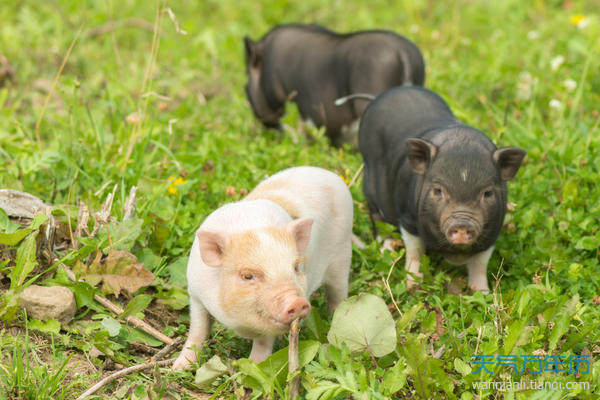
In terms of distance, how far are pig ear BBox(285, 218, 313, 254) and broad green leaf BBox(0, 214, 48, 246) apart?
1.25 metres

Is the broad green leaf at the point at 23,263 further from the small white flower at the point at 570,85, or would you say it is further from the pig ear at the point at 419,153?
the small white flower at the point at 570,85

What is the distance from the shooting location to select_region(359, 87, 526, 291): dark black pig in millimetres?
3699

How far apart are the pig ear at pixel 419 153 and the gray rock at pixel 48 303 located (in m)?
1.92

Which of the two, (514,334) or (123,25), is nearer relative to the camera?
(514,334)

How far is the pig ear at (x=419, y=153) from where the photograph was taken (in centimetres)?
383

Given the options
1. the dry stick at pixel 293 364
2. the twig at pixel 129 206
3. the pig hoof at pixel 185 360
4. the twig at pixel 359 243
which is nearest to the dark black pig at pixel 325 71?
the twig at pixel 359 243

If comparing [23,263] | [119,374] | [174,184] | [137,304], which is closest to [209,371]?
[119,374]

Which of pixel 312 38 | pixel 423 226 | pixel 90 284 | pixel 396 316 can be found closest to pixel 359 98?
pixel 312 38

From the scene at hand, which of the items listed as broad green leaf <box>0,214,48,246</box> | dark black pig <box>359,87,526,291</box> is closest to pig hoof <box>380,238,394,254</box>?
dark black pig <box>359,87,526,291</box>

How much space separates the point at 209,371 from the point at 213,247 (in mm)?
528

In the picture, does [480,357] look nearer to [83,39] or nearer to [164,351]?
[164,351]

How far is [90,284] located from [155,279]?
1.14 feet

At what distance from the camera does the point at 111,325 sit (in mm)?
3260

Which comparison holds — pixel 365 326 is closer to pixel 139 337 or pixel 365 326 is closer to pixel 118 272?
pixel 139 337
